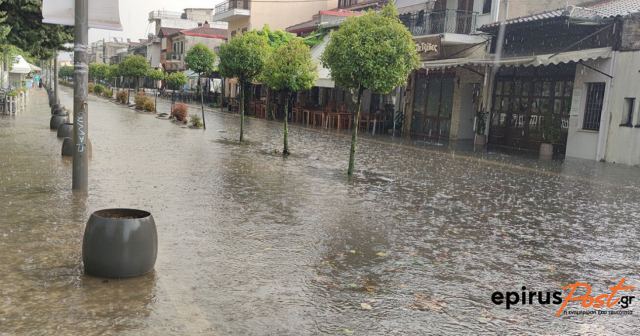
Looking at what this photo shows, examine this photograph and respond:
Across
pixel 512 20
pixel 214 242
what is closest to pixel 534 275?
pixel 214 242

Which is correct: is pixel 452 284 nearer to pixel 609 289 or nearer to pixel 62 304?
pixel 609 289

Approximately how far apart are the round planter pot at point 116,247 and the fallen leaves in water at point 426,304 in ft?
8.25

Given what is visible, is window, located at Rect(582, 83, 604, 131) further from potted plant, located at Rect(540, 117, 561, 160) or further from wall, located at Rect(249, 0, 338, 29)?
wall, located at Rect(249, 0, 338, 29)

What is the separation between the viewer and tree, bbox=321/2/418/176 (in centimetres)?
1226

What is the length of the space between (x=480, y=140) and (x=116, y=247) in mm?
19968

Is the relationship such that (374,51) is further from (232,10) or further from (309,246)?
(232,10)

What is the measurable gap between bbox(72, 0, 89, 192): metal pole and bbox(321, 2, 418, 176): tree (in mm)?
5510

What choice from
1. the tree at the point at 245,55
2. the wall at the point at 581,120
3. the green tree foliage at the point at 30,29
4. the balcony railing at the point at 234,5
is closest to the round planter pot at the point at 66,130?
the green tree foliage at the point at 30,29

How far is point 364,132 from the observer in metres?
27.4

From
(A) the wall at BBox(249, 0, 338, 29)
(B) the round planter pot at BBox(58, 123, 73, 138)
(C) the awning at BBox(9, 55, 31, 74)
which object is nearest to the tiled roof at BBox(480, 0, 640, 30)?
(B) the round planter pot at BBox(58, 123, 73, 138)

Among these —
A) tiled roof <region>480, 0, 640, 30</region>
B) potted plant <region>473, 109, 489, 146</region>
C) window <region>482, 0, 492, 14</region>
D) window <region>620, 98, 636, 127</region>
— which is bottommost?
potted plant <region>473, 109, 489, 146</region>

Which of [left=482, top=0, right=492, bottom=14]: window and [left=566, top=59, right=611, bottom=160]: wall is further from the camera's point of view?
[left=482, top=0, right=492, bottom=14]: window

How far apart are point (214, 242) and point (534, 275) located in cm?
360

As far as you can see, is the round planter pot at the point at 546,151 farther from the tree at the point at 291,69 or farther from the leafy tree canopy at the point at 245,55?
the leafy tree canopy at the point at 245,55
